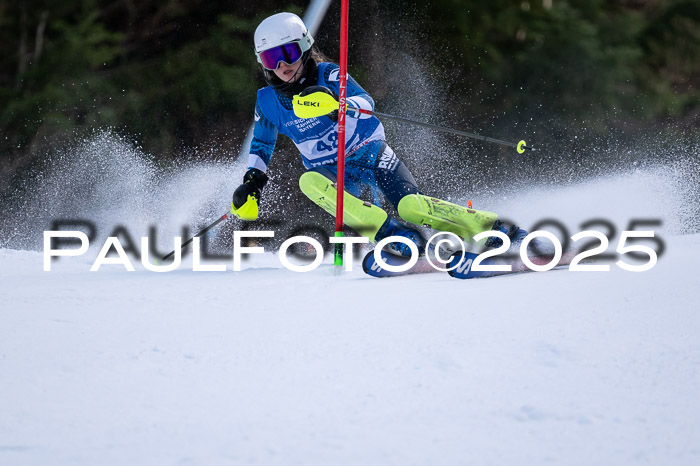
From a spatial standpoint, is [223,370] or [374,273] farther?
[374,273]

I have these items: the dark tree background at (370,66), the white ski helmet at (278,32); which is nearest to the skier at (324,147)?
the white ski helmet at (278,32)

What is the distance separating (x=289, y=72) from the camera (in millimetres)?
3689

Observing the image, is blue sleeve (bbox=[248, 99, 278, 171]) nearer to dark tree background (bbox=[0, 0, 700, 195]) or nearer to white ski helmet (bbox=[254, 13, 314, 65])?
white ski helmet (bbox=[254, 13, 314, 65])

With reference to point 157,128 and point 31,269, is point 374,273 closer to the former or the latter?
point 31,269

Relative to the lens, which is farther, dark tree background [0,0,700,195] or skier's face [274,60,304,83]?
dark tree background [0,0,700,195]

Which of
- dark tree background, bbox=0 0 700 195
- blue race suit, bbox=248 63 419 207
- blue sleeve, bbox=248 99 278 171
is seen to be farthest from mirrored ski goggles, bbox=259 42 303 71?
dark tree background, bbox=0 0 700 195

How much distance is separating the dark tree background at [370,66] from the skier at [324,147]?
5.43 m

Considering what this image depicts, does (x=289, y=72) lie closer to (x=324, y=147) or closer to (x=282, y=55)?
(x=282, y=55)

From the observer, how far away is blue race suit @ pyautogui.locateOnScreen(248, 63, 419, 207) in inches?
151

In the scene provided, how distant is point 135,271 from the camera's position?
394 cm

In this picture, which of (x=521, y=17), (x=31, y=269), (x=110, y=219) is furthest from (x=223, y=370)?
(x=521, y=17)

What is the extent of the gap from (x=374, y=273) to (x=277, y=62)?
1.13 meters

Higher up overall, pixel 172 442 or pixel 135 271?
pixel 135 271

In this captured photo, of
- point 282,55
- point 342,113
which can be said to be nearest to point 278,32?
point 282,55
